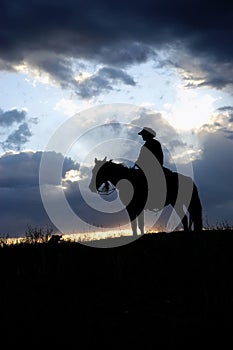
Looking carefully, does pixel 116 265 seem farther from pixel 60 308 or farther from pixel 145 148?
pixel 145 148

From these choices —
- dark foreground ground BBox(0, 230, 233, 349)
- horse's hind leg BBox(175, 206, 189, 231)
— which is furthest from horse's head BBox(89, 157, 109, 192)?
dark foreground ground BBox(0, 230, 233, 349)

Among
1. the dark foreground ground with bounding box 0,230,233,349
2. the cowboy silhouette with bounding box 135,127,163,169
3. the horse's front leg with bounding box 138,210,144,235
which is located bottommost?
the dark foreground ground with bounding box 0,230,233,349

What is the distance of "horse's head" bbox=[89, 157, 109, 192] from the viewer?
17141 mm

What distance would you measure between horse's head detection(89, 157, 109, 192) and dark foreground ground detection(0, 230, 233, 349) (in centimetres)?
756

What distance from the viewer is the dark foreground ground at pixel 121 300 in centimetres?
471

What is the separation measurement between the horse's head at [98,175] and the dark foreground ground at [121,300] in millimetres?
7563

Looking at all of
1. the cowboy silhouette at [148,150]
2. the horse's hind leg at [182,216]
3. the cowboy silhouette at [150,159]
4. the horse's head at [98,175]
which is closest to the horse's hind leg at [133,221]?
the cowboy silhouette at [150,159]

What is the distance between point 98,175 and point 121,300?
36.8 ft

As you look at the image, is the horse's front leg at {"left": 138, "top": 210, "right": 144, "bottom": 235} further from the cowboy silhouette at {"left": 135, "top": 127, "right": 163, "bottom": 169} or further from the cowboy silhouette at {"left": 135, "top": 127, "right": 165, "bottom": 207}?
the cowboy silhouette at {"left": 135, "top": 127, "right": 163, "bottom": 169}

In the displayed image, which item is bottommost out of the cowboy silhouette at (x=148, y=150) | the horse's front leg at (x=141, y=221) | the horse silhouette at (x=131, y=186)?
the horse's front leg at (x=141, y=221)

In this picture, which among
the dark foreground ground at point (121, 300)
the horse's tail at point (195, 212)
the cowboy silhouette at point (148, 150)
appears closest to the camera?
the dark foreground ground at point (121, 300)

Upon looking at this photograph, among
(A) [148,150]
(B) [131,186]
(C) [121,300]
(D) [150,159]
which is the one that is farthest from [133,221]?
(C) [121,300]

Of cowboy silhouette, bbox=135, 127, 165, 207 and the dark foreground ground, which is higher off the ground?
cowboy silhouette, bbox=135, 127, 165, 207

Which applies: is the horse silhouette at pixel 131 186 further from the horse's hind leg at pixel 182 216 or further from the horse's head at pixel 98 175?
the horse's hind leg at pixel 182 216
